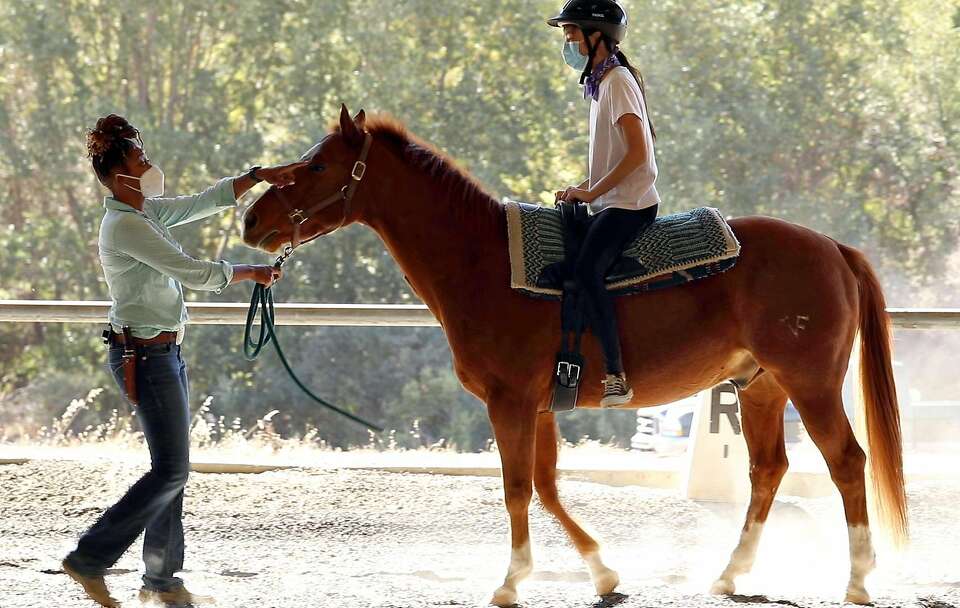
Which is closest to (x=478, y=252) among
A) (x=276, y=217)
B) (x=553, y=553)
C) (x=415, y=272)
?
(x=415, y=272)

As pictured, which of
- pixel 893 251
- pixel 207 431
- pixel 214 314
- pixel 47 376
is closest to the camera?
pixel 214 314

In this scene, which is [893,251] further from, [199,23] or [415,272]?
[415,272]

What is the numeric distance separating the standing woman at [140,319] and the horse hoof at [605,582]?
71.3 inches

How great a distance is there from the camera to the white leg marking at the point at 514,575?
432 centimetres

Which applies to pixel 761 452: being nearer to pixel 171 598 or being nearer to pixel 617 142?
pixel 617 142

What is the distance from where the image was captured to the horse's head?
434cm

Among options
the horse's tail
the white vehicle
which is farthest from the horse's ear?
the white vehicle

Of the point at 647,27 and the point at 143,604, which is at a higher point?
the point at 647,27

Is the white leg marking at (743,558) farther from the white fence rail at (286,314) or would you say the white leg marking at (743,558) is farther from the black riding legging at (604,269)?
the white fence rail at (286,314)

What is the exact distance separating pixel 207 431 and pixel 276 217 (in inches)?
167

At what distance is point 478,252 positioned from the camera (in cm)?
447

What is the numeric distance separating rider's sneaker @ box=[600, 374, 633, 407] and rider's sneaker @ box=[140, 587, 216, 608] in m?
1.84

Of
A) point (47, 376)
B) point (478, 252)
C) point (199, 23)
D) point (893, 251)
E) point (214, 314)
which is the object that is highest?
point (199, 23)

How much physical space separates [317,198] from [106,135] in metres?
0.87
